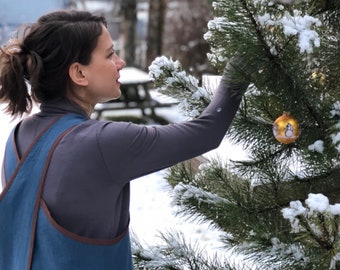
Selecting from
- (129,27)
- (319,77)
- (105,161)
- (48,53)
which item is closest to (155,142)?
(105,161)

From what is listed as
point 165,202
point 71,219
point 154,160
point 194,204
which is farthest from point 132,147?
point 165,202

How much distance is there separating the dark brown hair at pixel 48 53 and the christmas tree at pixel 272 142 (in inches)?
10.3

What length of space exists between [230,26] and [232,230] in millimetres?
679

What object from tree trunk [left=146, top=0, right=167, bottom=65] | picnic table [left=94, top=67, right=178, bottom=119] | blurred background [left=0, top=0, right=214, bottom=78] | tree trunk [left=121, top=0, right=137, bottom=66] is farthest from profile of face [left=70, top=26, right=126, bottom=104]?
tree trunk [left=146, top=0, right=167, bottom=65]

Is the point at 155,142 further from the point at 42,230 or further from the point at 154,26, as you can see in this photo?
the point at 154,26

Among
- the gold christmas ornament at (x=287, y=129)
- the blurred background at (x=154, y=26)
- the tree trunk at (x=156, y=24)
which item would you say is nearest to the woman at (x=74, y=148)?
the gold christmas ornament at (x=287, y=129)

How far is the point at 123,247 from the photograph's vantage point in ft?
4.92

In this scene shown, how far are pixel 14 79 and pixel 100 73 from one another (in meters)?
0.22

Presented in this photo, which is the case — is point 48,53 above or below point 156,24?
above

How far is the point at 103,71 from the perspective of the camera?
1506 millimetres

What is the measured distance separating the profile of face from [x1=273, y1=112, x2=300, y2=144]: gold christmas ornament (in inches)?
16.2

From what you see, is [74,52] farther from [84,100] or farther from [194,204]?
[194,204]

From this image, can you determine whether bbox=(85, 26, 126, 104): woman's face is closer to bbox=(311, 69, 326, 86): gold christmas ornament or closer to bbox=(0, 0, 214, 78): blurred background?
bbox=(311, 69, 326, 86): gold christmas ornament

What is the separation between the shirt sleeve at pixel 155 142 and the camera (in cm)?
139
